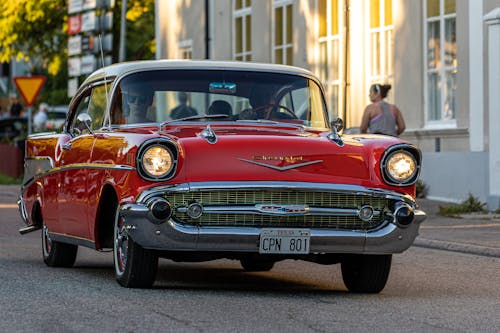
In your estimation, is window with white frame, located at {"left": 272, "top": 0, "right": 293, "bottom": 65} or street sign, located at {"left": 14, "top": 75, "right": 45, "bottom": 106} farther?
street sign, located at {"left": 14, "top": 75, "right": 45, "bottom": 106}

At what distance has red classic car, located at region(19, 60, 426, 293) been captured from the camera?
10.2 m

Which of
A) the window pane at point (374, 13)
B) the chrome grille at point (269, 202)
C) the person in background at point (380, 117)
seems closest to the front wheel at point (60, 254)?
the chrome grille at point (269, 202)

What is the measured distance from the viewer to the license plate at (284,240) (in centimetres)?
1023

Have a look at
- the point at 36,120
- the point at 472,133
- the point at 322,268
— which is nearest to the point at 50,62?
the point at 36,120

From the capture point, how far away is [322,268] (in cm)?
1359

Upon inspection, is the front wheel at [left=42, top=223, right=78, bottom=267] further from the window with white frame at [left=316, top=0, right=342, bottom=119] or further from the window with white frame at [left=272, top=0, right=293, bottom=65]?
the window with white frame at [left=272, top=0, right=293, bottom=65]

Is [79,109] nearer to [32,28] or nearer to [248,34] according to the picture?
[248,34]

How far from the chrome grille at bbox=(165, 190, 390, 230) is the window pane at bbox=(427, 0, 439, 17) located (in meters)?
15.8

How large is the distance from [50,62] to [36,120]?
203 cm

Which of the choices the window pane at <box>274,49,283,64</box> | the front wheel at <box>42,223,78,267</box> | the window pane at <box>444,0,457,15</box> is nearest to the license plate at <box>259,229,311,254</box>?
the front wheel at <box>42,223,78,267</box>

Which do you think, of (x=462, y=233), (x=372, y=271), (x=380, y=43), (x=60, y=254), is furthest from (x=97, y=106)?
(x=380, y=43)

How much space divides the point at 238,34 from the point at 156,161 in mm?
25811

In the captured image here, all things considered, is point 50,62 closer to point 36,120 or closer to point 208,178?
point 36,120

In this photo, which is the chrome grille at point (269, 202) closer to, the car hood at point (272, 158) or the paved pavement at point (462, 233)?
the car hood at point (272, 158)
